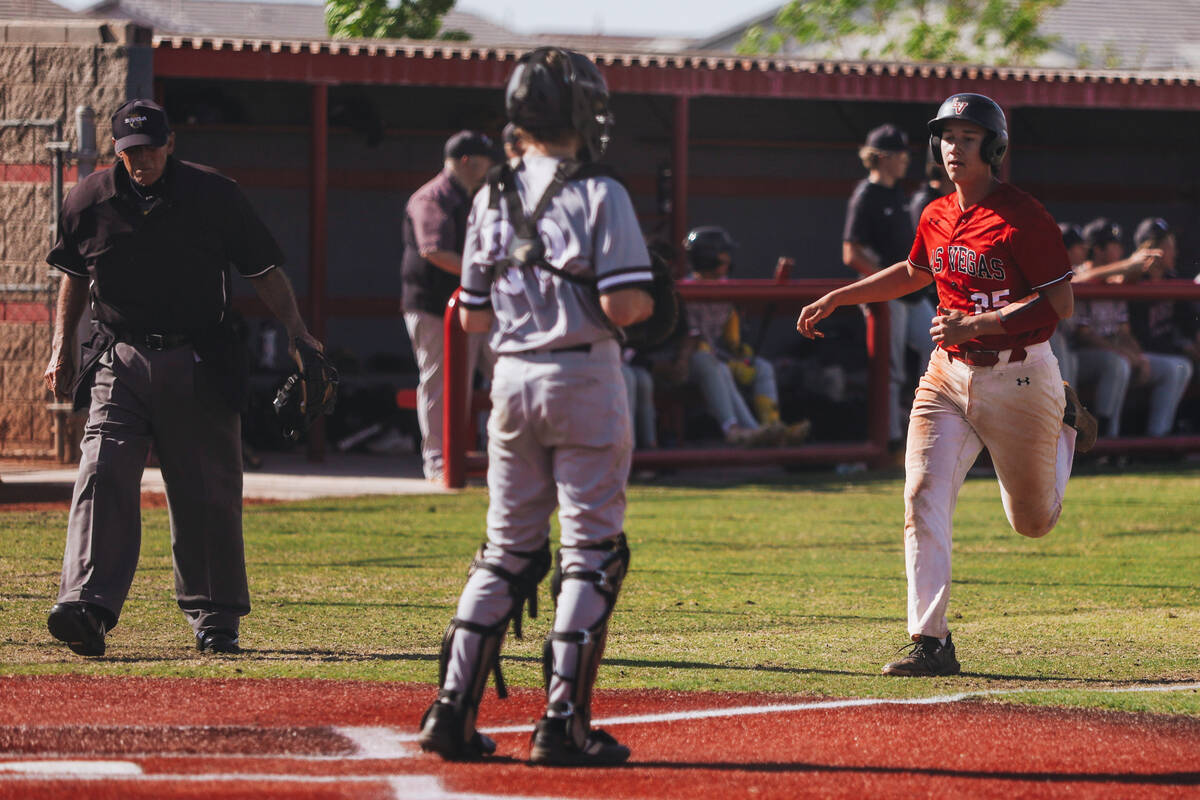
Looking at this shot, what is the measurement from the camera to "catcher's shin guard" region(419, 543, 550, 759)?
439 cm

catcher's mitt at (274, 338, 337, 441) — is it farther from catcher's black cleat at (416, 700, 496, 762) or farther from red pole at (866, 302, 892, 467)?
red pole at (866, 302, 892, 467)

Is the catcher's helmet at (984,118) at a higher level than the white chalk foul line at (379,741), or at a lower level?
higher

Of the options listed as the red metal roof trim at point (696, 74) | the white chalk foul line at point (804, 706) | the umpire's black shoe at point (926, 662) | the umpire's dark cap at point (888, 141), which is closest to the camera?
the white chalk foul line at point (804, 706)

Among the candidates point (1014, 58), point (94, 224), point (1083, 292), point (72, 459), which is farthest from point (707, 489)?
point (1014, 58)

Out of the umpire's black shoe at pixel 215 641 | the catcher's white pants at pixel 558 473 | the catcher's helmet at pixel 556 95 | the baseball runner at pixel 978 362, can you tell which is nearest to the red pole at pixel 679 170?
the baseball runner at pixel 978 362

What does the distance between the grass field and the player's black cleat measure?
0.79m

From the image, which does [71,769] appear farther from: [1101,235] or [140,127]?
[1101,235]

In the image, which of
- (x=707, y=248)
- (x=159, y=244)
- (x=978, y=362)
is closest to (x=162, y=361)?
(x=159, y=244)

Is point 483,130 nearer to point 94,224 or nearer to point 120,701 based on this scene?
point 94,224

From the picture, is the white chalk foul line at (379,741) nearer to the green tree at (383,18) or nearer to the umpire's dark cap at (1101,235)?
the umpire's dark cap at (1101,235)

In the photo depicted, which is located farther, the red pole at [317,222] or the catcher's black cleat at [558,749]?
the red pole at [317,222]

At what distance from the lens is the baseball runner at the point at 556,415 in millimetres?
4414

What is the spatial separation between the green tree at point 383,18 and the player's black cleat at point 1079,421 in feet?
57.8

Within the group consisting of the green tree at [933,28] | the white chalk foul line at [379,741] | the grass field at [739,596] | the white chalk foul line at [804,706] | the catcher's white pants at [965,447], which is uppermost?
the green tree at [933,28]
